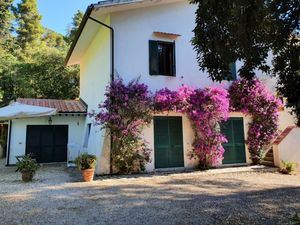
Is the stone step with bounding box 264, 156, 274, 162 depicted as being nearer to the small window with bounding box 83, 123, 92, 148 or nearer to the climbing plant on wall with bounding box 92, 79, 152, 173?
the climbing plant on wall with bounding box 92, 79, 152, 173

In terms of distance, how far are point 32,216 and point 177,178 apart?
549cm

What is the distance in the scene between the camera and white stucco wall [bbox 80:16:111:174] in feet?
36.8

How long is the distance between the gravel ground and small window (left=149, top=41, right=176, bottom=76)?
4.45m

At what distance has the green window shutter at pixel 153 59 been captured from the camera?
472 inches

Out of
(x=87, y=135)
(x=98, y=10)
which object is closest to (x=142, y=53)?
(x=98, y=10)

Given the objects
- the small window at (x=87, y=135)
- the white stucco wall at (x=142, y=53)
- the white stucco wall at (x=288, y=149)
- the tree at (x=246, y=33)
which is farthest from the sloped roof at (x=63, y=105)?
the tree at (x=246, y=33)

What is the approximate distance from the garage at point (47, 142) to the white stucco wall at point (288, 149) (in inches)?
431

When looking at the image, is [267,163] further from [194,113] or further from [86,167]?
[86,167]

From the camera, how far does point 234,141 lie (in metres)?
12.9

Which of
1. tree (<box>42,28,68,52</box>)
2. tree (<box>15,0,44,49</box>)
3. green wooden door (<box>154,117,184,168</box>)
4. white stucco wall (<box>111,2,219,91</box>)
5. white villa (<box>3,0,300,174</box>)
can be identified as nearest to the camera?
white villa (<box>3,0,300,174</box>)

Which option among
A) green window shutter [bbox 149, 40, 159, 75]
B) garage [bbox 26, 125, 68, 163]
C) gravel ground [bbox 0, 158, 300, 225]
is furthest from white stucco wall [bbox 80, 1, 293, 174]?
garage [bbox 26, 125, 68, 163]

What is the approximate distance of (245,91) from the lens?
507 inches

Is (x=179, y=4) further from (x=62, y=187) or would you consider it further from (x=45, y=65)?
(x=45, y=65)

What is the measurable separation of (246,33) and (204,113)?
6.71m
